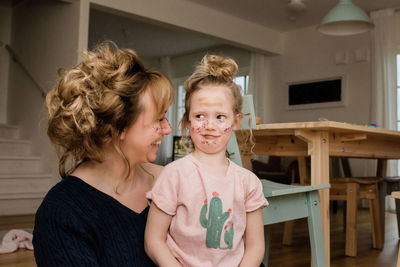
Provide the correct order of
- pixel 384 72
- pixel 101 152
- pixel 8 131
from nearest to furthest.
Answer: pixel 101 152 → pixel 8 131 → pixel 384 72

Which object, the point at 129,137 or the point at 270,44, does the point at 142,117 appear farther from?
the point at 270,44

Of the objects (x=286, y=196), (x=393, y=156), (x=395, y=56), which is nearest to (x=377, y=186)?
(x=393, y=156)

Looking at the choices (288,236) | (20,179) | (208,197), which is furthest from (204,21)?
(208,197)

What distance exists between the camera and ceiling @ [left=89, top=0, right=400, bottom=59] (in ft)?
19.1

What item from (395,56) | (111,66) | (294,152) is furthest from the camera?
(395,56)

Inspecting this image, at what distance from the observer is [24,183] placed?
471 centimetres

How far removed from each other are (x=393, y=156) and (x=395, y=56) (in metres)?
3.19

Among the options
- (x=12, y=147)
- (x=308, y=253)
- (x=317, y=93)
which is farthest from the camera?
(x=317, y=93)

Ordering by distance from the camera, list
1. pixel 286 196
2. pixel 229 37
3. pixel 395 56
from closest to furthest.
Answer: pixel 286 196
pixel 395 56
pixel 229 37

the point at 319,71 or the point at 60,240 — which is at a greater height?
the point at 319,71

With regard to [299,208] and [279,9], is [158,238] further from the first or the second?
[279,9]

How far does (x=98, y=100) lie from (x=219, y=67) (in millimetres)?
374

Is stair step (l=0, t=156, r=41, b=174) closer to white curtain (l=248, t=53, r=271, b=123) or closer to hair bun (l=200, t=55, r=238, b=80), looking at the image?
white curtain (l=248, t=53, r=271, b=123)

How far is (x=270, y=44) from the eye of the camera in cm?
705
